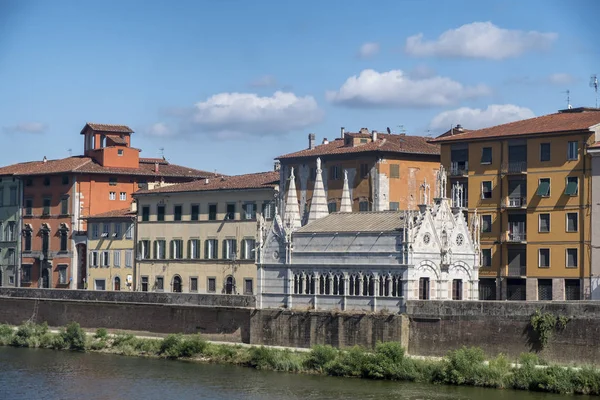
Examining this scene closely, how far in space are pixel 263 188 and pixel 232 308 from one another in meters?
16.7

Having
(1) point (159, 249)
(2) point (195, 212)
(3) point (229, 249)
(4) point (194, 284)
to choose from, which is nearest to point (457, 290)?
(3) point (229, 249)

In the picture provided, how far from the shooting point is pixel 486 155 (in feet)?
262

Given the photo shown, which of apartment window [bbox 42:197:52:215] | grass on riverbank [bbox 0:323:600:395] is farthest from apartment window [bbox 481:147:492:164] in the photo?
apartment window [bbox 42:197:52:215]

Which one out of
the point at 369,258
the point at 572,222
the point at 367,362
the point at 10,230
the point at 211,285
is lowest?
the point at 367,362

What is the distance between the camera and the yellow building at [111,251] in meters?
97.4

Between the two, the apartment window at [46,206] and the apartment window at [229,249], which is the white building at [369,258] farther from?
the apartment window at [46,206]

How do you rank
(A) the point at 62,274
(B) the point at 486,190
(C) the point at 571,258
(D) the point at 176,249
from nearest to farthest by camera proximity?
1. (C) the point at 571,258
2. (B) the point at 486,190
3. (D) the point at 176,249
4. (A) the point at 62,274

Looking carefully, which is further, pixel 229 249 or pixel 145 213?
pixel 145 213

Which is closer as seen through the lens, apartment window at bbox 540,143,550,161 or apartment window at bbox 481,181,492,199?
apartment window at bbox 540,143,550,161

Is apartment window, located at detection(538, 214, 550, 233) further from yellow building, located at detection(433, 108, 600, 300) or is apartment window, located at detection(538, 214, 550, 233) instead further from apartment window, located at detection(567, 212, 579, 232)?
apartment window, located at detection(567, 212, 579, 232)

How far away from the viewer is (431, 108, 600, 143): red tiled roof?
7556 cm

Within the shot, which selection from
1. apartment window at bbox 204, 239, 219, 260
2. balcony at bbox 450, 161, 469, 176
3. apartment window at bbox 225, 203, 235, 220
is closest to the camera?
balcony at bbox 450, 161, 469, 176

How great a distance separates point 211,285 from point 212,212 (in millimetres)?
4727

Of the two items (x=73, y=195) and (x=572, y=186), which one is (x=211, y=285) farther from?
(x=572, y=186)
